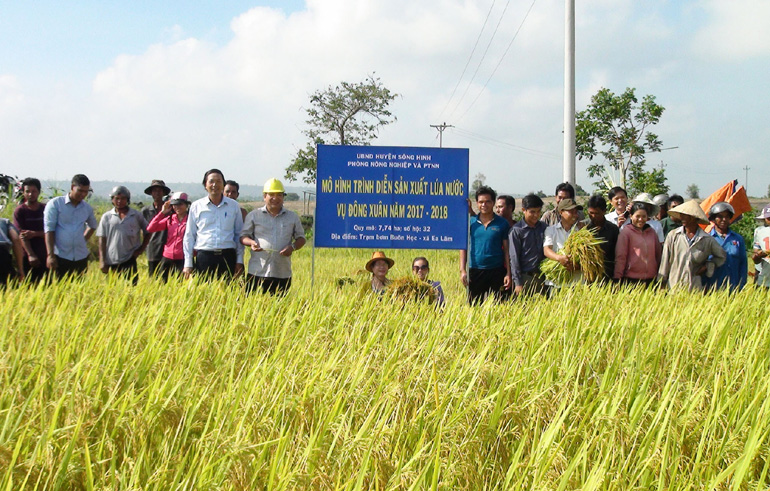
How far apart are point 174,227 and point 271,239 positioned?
1.23 metres

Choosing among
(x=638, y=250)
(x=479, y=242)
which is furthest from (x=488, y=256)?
(x=638, y=250)

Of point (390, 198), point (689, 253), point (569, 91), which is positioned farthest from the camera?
point (569, 91)

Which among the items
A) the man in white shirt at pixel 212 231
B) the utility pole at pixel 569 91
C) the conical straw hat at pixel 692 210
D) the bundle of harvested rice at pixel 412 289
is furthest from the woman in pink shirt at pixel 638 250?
the utility pole at pixel 569 91

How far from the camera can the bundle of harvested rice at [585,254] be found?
5.74 meters

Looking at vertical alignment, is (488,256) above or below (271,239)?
below

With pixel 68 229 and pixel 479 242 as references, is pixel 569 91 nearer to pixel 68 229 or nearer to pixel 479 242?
pixel 479 242

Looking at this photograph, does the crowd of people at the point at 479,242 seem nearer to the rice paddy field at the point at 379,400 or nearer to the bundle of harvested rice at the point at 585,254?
the bundle of harvested rice at the point at 585,254

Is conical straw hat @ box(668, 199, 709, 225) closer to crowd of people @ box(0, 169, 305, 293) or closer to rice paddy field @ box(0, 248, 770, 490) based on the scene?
rice paddy field @ box(0, 248, 770, 490)

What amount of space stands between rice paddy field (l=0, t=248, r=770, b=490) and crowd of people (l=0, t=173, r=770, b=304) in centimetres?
131

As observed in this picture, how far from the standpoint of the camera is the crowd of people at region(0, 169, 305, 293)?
6273 mm

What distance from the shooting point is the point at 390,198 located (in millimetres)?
6730

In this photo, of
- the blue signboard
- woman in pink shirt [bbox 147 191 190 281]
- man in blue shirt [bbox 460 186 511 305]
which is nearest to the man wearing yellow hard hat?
the blue signboard

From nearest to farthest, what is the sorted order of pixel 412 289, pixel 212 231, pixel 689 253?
pixel 412 289
pixel 689 253
pixel 212 231

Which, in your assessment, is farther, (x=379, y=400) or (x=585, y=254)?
(x=585, y=254)
